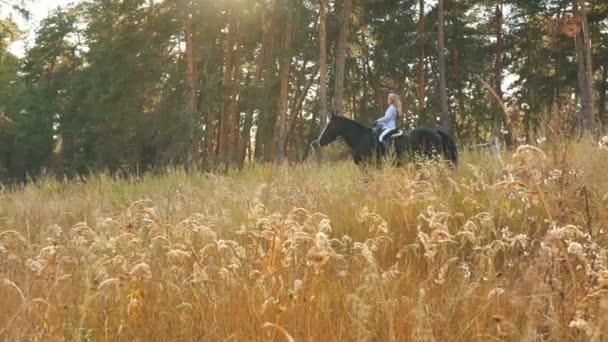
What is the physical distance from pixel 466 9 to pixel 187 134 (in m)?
20.0

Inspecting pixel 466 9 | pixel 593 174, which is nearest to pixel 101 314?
pixel 593 174

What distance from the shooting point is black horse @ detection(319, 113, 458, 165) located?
37.1ft

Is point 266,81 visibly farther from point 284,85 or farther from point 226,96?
point 226,96

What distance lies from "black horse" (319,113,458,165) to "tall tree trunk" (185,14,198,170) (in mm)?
12387

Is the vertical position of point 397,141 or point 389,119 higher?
point 389,119

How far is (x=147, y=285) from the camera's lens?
3137mm

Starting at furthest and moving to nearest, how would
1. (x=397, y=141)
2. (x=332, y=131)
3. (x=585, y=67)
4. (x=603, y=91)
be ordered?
(x=603, y=91) → (x=585, y=67) → (x=332, y=131) → (x=397, y=141)

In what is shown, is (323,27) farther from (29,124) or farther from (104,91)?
(29,124)

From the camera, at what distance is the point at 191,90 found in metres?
26.0

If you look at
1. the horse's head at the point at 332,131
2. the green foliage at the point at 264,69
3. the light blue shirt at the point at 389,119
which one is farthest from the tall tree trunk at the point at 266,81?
the light blue shirt at the point at 389,119

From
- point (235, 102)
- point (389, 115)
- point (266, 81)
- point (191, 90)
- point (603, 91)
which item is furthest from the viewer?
point (235, 102)

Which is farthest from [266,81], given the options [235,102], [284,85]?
[235,102]

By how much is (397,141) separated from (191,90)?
52.9 ft

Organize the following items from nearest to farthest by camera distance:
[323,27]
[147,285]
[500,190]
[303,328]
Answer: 1. [303,328]
2. [147,285]
3. [500,190]
4. [323,27]
